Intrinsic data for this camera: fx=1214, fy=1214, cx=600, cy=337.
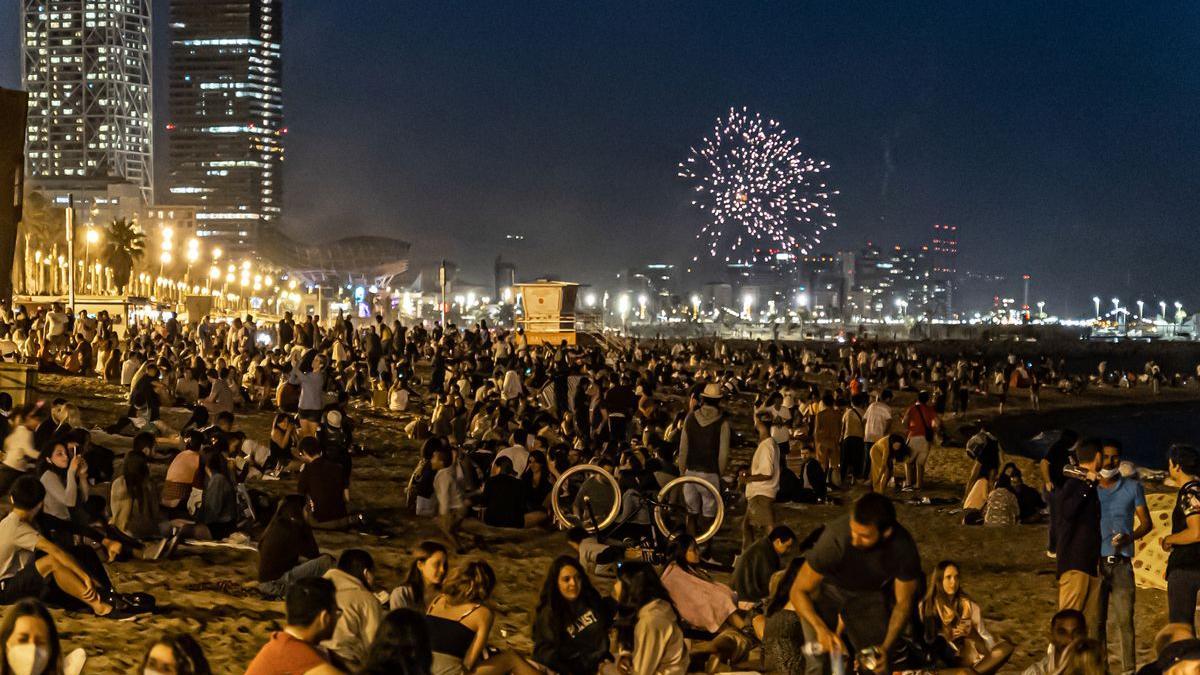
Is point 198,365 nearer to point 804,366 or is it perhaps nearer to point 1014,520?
point 1014,520

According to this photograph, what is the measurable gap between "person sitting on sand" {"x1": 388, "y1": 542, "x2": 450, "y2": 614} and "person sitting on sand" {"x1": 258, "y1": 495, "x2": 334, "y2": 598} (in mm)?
1483

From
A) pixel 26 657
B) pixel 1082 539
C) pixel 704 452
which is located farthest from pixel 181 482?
pixel 1082 539

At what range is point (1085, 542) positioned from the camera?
25.4ft

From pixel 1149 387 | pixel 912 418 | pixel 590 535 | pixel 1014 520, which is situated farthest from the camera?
pixel 1149 387

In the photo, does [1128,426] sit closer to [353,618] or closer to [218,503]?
[218,503]

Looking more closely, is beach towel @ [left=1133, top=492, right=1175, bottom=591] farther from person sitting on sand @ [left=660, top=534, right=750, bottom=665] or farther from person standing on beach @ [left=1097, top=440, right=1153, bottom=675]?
person sitting on sand @ [left=660, top=534, right=750, bottom=665]

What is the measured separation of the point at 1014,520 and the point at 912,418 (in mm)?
3157

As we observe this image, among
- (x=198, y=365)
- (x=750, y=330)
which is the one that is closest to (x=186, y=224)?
(x=750, y=330)

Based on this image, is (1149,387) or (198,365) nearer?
(198,365)

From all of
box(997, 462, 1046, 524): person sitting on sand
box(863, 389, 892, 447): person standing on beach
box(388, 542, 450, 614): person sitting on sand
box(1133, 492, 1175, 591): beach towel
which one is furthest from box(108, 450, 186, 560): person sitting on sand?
box(863, 389, 892, 447): person standing on beach

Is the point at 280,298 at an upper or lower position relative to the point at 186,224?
lower

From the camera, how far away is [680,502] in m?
11.9

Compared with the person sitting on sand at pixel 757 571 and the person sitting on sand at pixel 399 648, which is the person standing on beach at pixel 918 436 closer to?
the person sitting on sand at pixel 757 571

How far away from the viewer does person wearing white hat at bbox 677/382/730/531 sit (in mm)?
11773
